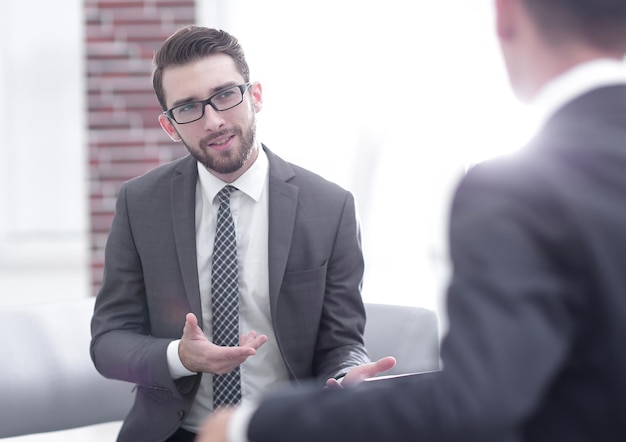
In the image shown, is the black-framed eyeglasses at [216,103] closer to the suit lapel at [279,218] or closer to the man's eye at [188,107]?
the man's eye at [188,107]

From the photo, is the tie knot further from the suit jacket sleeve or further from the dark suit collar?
the suit jacket sleeve

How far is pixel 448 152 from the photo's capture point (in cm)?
438

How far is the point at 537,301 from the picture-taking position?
0.73m

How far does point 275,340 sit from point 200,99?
624mm

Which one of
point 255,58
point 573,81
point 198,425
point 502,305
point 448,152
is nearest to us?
point 502,305

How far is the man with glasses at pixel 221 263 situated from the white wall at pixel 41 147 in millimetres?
2788

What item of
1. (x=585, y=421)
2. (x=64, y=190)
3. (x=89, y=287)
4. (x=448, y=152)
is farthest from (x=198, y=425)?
(x=64, y=190)

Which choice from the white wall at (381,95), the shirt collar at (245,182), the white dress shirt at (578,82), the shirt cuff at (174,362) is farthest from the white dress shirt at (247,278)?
the white wall at (381,95)

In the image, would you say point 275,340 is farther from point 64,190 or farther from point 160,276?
point 64,190

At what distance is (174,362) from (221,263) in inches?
10.5

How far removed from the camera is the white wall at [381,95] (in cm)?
400

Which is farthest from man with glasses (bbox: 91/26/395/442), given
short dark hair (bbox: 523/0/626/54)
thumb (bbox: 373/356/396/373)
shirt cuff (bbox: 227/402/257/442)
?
short dark hair (bbox: 523/0/626/54)

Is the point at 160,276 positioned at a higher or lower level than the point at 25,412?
higher

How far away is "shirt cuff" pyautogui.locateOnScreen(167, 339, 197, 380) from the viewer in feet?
6.03
